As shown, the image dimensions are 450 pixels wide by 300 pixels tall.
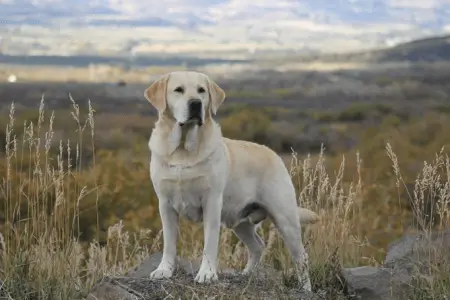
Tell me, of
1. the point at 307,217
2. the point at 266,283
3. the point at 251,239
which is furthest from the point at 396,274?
the point at 251,239

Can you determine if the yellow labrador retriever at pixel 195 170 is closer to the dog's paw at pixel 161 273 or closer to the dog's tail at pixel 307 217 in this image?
the dog's paw at pixel 161 273

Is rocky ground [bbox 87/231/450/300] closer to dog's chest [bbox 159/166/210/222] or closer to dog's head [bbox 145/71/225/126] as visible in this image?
dog's chest [bbox 159/166/210/222]

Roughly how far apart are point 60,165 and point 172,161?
90cm

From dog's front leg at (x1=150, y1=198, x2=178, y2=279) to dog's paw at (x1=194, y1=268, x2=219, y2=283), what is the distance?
0.29 meters

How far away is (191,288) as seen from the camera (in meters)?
6.25

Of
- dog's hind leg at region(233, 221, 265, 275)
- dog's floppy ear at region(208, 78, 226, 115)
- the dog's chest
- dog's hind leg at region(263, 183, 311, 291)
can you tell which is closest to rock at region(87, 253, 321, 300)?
dog's hind leg at region(263, 183, 311, 291)

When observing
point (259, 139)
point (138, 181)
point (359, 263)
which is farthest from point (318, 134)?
point (359, 263)

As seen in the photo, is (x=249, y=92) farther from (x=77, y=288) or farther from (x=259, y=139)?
(x=77, y=288)

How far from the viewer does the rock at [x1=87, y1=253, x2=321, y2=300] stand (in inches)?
248

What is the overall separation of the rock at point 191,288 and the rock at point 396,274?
66 centimetres

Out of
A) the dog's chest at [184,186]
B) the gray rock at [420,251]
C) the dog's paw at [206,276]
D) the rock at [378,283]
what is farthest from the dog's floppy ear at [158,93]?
the gray rock at [420,251]

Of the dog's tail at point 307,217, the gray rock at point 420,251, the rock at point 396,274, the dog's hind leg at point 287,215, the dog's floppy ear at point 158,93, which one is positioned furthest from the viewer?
the dog's tail at point 307,217

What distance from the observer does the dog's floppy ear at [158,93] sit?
682 cm

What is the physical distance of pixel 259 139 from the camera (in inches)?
1786
